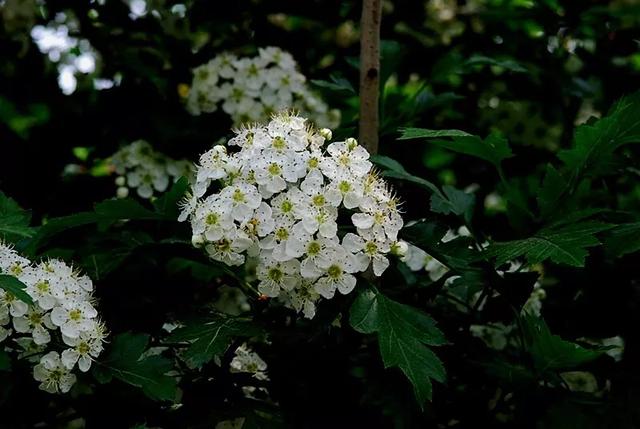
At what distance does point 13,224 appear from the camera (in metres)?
2.04

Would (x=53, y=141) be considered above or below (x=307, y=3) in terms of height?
below

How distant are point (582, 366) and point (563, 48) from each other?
5.37 feet

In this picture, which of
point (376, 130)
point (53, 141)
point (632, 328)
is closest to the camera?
point (632, 328)

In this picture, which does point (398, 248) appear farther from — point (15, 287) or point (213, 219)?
point (15, 287)

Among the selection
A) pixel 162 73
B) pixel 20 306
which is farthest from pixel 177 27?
pixel 20 306

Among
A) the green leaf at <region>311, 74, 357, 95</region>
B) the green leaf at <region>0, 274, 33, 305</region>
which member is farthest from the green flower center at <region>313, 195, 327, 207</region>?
the green leaf at <region>311, 74, 357, 95</region>

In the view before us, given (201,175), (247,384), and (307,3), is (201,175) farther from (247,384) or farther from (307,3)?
(307,3)

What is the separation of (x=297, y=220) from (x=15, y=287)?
566mm

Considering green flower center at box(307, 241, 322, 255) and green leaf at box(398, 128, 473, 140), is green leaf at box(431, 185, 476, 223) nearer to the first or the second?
green leaf at box(398, 128, 473, 140)

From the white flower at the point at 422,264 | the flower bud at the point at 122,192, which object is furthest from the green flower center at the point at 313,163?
the flower bud at the point at 122,192

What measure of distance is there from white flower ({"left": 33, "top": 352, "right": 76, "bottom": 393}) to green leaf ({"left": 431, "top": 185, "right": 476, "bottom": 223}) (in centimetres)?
90

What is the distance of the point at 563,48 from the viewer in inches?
131

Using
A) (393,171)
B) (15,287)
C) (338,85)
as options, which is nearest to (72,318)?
(15,287)

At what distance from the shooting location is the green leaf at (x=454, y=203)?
2.11m
